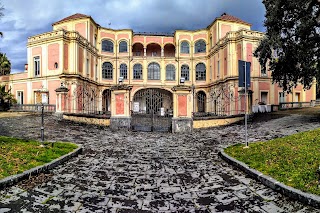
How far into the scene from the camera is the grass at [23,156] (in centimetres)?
487

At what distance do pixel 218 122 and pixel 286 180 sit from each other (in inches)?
479

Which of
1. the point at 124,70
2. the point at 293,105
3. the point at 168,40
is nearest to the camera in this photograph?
the point at 293,105

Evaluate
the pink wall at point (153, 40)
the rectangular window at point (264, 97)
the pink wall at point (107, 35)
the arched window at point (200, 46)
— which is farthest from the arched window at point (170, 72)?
the rectangular window at point (264, 97)

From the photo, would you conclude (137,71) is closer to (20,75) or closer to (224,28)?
(224,28)

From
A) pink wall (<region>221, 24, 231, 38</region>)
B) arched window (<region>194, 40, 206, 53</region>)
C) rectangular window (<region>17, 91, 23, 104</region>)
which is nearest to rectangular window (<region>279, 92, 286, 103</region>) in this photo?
pink wall (<region>221, 24, 231, 38</region>)

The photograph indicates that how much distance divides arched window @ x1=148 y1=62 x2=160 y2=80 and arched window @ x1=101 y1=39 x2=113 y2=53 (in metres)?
6.39

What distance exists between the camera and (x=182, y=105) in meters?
14.0

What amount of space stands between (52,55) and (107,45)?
10388 millimetres

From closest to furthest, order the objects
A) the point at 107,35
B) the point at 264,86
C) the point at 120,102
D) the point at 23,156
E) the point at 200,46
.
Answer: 1. the point at 23,156
2. the point at 120,102
3. the point at 264,86
4. the point at 107,35
5. the point at 200,46

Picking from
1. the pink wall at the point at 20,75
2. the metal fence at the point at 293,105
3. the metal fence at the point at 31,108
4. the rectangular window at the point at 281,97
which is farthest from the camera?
the rectangular window at the point at 281,97

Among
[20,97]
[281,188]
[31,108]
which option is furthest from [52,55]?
[281,188]

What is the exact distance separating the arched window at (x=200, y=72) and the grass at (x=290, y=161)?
99.3ft

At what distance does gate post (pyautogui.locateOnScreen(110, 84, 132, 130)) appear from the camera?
14.8 meters

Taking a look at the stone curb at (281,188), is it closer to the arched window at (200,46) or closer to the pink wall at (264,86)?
the pink wall at (264,86)
